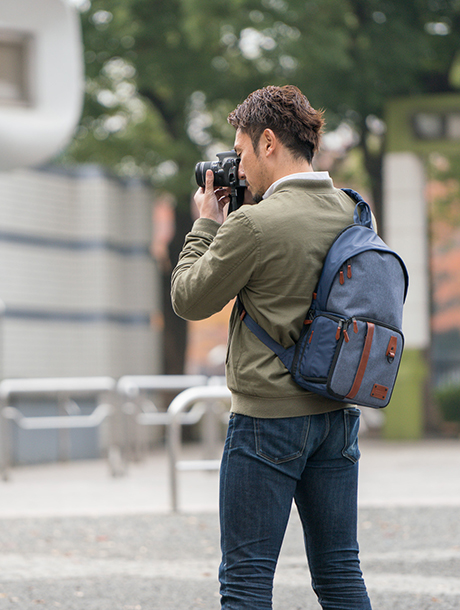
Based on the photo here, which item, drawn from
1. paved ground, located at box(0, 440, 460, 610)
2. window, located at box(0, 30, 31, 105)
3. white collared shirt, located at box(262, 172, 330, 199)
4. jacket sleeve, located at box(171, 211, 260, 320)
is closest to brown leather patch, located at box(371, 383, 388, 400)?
jacket sleeve, located at box(171, 211, 260, 320)

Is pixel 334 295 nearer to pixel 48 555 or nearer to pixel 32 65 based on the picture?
pixel 48 555

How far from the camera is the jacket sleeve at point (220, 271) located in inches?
109

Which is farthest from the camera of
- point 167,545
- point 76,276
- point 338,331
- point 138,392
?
point 76,276

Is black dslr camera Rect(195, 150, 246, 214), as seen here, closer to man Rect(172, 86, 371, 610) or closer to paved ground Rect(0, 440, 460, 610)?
man Rect(172, 86, 371, 610)

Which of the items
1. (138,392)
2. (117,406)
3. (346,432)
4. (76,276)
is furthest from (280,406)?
(76,276)

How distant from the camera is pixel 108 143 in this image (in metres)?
15.2

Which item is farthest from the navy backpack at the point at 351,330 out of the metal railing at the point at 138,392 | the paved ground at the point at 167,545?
the metal railing at the point at 138,392

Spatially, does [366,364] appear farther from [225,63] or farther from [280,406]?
[225,63]

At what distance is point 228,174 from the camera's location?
299cm

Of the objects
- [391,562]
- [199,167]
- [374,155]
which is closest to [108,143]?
[374,155]

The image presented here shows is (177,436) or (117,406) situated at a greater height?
(177,436)

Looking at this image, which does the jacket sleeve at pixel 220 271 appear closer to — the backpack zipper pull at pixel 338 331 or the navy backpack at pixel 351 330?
the navy backpack at pixel 351 330

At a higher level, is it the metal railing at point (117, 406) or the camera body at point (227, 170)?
the camera body at point (227, 170)

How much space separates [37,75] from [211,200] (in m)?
6.73
